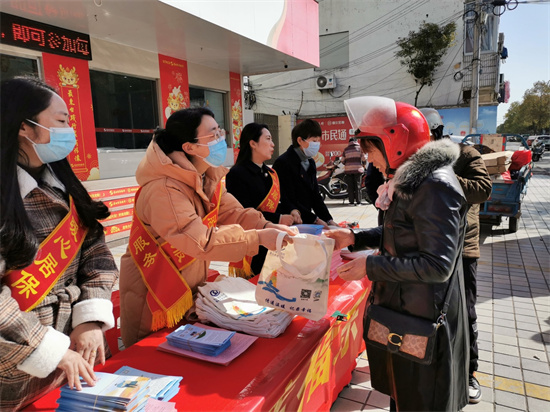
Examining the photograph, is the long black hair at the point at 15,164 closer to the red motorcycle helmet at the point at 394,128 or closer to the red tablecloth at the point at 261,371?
the red tablecloth at the point at 261,371

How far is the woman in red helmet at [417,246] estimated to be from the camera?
49.3 inches

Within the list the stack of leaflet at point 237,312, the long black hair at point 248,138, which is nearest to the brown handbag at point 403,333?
the stack of leaflet at point 237,312

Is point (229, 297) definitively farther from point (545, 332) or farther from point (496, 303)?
point (496, 303)

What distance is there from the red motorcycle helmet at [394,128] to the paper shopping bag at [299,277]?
44 cm

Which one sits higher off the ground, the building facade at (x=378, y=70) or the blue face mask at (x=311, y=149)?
the building facade at (x=378, y=70)

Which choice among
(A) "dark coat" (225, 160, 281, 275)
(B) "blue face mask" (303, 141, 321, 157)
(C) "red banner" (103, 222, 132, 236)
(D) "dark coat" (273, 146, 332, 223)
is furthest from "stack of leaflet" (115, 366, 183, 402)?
(C) "red banner" (103, 222, 132, 236)

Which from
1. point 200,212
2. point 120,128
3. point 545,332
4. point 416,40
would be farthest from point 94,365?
point 416,40

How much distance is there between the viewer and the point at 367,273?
138cm

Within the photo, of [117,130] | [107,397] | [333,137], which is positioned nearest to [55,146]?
[107,397]

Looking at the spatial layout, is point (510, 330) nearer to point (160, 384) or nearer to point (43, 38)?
point (160, 384)

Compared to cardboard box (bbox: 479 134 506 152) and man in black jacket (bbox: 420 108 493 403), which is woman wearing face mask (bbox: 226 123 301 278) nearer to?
man in black jacket (bbox: 420 108 493 403)

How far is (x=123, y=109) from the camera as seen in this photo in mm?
7254

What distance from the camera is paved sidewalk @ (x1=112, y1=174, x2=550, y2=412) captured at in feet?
7.39

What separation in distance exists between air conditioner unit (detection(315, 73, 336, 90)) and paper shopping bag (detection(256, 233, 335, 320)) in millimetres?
21644
